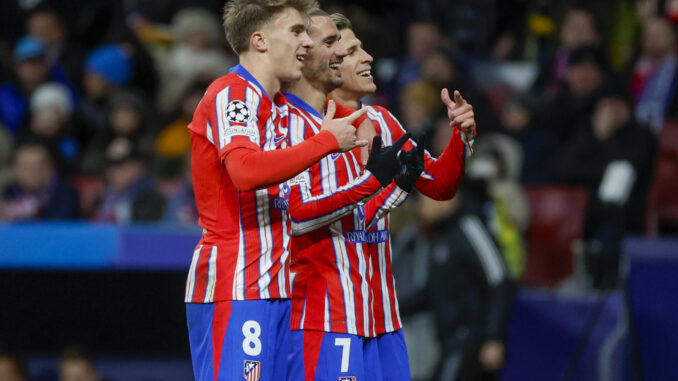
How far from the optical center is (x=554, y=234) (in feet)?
26.5

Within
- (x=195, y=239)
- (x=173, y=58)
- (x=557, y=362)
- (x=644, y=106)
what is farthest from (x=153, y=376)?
(x=644, y=106)

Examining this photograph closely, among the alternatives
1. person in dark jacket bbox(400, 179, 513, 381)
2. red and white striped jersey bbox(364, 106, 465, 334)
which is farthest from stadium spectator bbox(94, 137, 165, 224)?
red and white striped jersey bbox(364, 106, 465, 334)

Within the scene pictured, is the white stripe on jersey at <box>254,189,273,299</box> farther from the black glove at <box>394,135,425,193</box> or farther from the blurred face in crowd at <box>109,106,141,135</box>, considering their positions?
the blurred face in crowd at <box>109,106,141,135</box>

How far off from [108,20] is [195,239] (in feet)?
16.9

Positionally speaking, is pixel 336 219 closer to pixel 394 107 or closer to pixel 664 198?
pixel 664 198

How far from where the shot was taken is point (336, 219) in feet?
13.6

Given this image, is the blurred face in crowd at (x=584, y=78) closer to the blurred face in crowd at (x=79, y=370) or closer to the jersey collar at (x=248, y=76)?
the blurred face in crowd at (x=79, y=370)

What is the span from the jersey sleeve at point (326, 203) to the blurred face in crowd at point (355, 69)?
1.86ft

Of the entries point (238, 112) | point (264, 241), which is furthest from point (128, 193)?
point (238, 112)

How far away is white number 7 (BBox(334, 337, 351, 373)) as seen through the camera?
4.16 metres

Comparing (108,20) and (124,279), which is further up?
(108,20)

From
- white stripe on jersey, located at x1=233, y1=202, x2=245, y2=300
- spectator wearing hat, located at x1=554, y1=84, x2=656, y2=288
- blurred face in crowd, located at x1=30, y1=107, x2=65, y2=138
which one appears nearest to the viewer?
white stripe on jersey, located at x1=233, y1=202, x2=245, y2=300

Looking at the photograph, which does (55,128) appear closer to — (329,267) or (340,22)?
(340,22)

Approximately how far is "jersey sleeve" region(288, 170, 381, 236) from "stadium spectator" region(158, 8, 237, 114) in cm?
623
